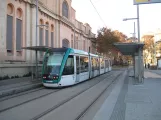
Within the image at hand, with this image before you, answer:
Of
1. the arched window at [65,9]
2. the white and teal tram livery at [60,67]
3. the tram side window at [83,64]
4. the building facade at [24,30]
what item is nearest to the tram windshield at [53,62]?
the white and teal tram livery at [60,67]

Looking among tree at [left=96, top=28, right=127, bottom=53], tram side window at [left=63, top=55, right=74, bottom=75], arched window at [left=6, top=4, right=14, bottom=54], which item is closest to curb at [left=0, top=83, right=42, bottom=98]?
tram side window at [left=63, top=55, right=74, bottom=75]

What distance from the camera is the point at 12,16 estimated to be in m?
26.6

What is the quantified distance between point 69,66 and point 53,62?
1.26 m

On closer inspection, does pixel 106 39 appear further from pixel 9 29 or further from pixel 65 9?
pixel 9 29

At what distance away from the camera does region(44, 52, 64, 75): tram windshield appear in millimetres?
18617

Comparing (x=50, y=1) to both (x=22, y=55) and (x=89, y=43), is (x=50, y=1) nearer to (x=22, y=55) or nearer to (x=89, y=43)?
(x=22, y=55)

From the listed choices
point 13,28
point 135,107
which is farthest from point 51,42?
point 135,107

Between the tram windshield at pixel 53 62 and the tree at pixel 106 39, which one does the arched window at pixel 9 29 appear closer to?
the tram windshield at pixel 53 62

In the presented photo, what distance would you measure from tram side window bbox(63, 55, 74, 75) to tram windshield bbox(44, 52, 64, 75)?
22.3 inches

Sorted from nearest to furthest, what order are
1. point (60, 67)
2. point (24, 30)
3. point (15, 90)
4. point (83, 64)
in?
point (15, 90) → point (60, 67) → point (83, 64) → point (24, 30)

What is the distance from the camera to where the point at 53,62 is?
1897cm

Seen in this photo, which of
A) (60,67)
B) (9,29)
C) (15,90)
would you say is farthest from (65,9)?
(15,90)

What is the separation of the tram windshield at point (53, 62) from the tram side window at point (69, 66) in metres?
0.57

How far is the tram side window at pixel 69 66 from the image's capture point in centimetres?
1899
